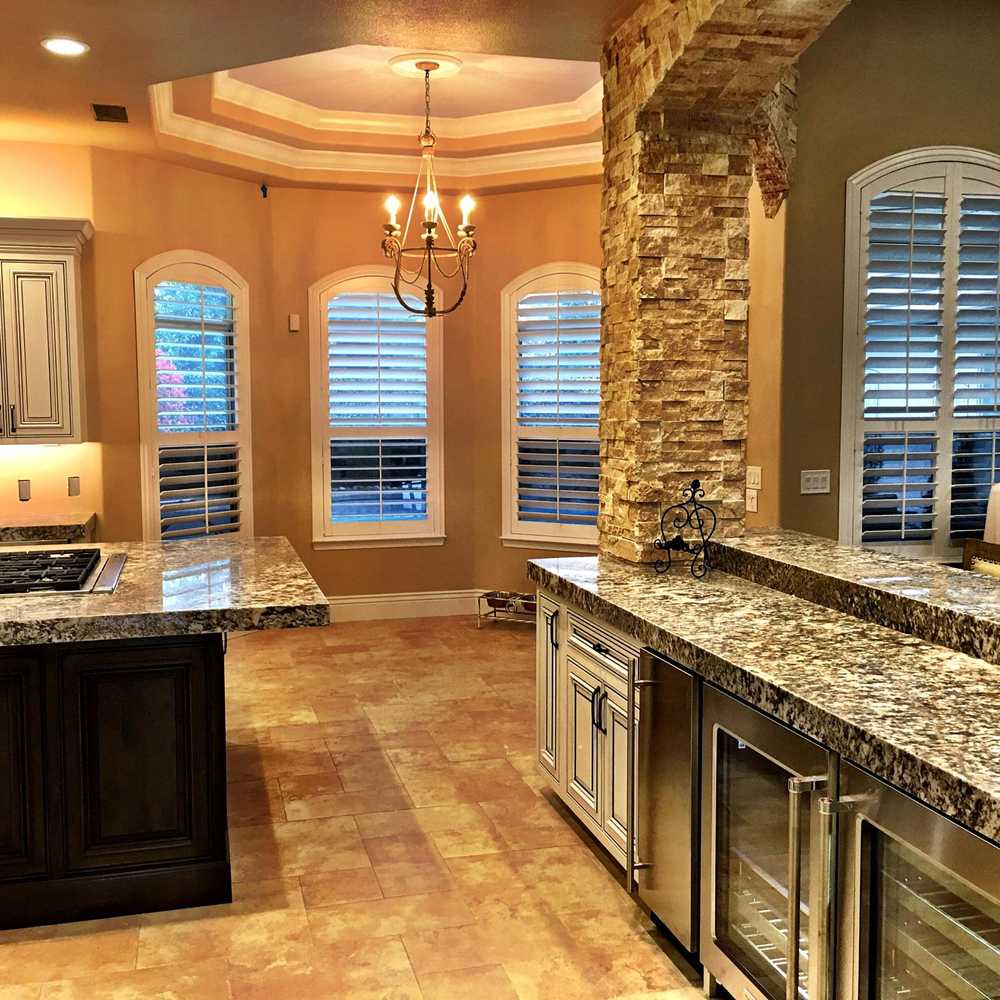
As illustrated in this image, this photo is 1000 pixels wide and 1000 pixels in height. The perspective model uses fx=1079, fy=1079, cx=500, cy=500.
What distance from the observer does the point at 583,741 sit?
11.8ft

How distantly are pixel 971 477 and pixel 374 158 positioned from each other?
13.5 feet

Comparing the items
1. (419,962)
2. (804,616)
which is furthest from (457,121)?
(419,962)

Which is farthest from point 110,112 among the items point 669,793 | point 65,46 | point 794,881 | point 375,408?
point 794,881

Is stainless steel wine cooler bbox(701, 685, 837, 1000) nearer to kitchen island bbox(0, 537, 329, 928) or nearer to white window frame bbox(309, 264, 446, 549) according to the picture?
kitchen island bbox(0, 537, 329, 928)

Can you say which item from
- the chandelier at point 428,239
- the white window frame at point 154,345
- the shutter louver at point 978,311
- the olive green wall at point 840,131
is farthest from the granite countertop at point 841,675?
the white window frame at point 154,345

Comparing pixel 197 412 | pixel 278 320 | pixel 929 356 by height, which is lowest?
pixel 197 412

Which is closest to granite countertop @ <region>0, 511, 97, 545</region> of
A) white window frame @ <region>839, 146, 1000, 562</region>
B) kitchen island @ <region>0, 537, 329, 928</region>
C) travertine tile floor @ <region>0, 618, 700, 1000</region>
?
travertine tile floor @ <region>0, 618, 700, 1000</region>

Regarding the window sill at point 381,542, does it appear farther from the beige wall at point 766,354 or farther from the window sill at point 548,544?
the beige wall at point 766,354

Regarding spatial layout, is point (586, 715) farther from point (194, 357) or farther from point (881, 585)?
point (194, 357)

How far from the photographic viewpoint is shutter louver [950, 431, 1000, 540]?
5012mm

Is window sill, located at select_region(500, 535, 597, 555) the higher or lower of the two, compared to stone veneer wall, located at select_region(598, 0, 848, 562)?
lower

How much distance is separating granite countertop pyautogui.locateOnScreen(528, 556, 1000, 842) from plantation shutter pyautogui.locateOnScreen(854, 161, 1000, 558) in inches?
65.8

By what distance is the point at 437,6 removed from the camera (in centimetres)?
384

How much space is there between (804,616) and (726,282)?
148 centimetres
